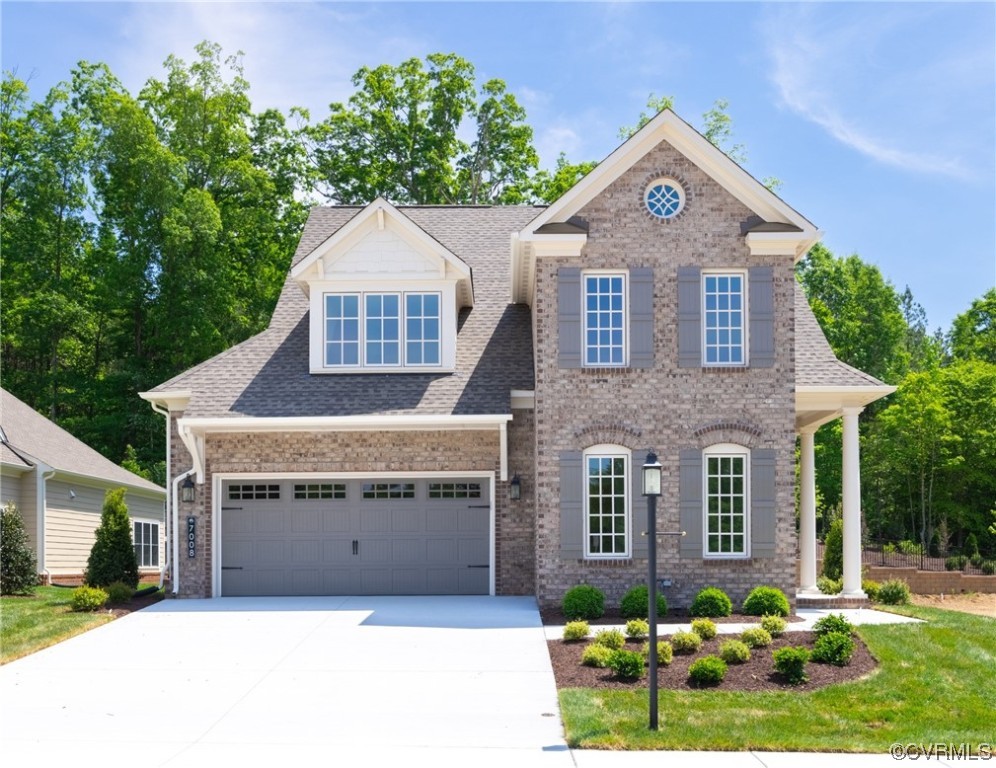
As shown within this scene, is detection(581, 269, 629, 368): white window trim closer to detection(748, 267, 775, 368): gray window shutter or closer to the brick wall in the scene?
the brick wall

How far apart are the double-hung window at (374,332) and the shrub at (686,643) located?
7737mm

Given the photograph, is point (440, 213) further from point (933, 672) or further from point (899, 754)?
point (899, 754)

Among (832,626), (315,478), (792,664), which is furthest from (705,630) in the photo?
(315,478)

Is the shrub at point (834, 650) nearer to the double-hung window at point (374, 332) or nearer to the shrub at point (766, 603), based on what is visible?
the shrub at point (766, 603)

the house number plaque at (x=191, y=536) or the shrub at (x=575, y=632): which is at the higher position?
the house number plaque at (x=191, y=536)

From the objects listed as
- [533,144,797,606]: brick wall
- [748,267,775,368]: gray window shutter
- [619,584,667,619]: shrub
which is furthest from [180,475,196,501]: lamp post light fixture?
[748,267,775,368]: gray window shutter

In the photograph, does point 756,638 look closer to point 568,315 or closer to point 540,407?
point 540,407

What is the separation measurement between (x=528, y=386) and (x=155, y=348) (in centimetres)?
2170

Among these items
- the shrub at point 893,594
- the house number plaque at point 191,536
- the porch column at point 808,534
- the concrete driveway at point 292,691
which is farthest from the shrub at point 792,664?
the house number plaque at point 191,536

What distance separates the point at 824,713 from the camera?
10055 millimetres

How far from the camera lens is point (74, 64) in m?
37.4

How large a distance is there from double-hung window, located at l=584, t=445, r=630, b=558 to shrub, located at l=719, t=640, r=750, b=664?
4202 mm

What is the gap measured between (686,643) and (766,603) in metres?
3.56

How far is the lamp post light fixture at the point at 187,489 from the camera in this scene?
58.6ft
